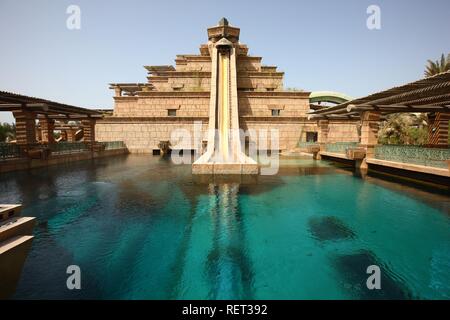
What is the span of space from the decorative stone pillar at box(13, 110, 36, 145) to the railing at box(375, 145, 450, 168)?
2504cm

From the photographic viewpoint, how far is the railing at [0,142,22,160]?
16.3 metres

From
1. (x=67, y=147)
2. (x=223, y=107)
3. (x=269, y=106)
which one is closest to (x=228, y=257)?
(x=223, y=107)

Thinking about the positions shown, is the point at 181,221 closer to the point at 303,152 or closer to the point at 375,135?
the point at 375,135

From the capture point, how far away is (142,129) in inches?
1277

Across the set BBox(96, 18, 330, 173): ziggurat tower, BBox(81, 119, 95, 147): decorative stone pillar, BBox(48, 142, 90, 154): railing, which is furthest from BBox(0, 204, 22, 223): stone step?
BBox(96, 18, 330, 173): ziggurat tower

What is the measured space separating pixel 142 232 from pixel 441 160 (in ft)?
44.0

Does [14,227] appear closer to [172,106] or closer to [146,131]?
[146,131]

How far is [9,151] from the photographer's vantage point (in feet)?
55.4

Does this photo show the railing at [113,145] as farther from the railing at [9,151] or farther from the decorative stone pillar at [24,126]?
the railing at [9,151]

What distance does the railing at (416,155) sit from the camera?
11227 mm

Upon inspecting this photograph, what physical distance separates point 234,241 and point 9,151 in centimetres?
1870

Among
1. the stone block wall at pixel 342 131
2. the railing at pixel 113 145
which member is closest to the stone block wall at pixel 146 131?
the railing at pixel 113 145

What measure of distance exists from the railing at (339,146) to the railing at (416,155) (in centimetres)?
422
